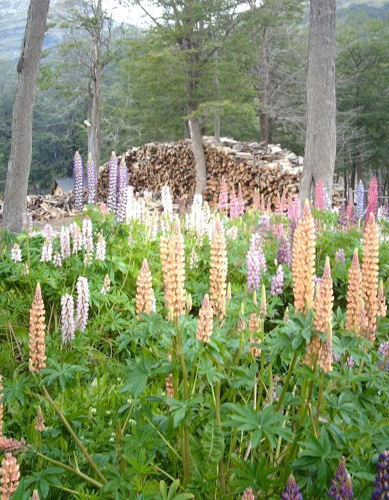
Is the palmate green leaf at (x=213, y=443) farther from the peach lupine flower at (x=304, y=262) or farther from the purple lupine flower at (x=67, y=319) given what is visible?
the purple lupine flower at (x=67, y=319)

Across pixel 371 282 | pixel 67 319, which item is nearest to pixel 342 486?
pixel 371 282

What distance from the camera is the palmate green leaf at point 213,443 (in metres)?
1.75

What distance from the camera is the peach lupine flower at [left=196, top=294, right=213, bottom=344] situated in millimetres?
1716

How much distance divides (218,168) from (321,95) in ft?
25.7

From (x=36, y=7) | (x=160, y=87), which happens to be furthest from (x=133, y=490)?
(x=160, y=87)

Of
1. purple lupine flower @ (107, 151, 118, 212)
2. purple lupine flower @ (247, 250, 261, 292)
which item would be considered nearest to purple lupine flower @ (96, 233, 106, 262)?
purple lupine flower @ (107, 151, 118, 212)

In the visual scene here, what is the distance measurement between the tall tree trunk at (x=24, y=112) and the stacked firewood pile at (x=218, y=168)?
551cm

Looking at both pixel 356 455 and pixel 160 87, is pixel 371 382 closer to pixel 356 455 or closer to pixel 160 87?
pixel 356 455

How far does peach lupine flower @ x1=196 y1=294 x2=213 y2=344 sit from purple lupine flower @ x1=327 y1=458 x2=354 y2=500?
58 cm

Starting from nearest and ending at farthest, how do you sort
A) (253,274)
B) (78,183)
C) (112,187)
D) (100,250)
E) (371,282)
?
(371,282) → (253,274) → (100,250) → (112,187) → (78,183)

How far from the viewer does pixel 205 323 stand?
1730 millimetres

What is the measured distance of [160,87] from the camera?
1571cm

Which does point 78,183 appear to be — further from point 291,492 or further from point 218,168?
point 218,168

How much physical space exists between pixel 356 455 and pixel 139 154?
1836 cm
